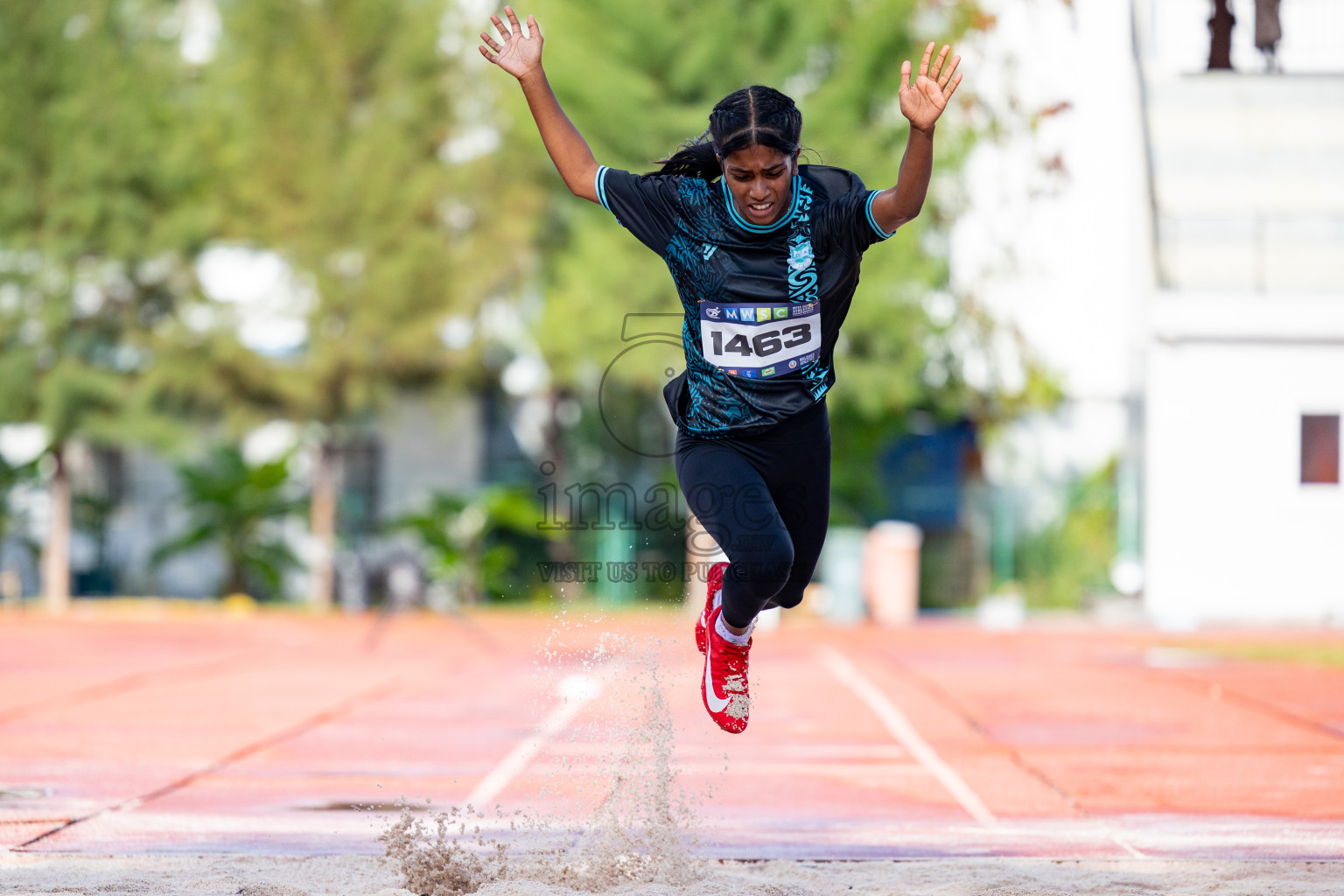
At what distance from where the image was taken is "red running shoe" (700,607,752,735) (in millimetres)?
5102

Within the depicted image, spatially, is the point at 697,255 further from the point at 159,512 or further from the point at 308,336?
the point at 159,512

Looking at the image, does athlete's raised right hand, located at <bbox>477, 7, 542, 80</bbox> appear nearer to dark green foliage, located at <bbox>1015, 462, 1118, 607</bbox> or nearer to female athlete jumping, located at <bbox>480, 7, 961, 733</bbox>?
female athlete jumping, located at <bbox>480, 7, 961, 733</bbox>

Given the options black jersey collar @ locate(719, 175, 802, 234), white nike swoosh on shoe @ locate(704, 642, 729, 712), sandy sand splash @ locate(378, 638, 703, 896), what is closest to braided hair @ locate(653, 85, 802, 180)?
black jersey collar @ locate(719, 175, 802, 234)

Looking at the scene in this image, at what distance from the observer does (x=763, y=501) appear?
4.62m

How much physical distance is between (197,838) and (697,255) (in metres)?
2.68

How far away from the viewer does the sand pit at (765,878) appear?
4219 millimetres

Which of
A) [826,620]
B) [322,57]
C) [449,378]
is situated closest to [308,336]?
[449,378]

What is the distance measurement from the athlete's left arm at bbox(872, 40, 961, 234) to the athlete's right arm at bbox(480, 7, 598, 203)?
1.03m

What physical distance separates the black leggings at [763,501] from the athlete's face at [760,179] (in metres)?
0.71

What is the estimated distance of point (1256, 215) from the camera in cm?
1730

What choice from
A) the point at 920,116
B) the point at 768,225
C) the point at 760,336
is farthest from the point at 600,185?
the point at 920,116

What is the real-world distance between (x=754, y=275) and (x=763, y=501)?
71cm

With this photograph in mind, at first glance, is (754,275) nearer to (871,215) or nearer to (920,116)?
(871,215)

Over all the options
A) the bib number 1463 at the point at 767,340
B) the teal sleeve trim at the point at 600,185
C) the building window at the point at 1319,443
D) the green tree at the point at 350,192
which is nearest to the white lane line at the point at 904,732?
the bib number 1463 at the point at 767,340
